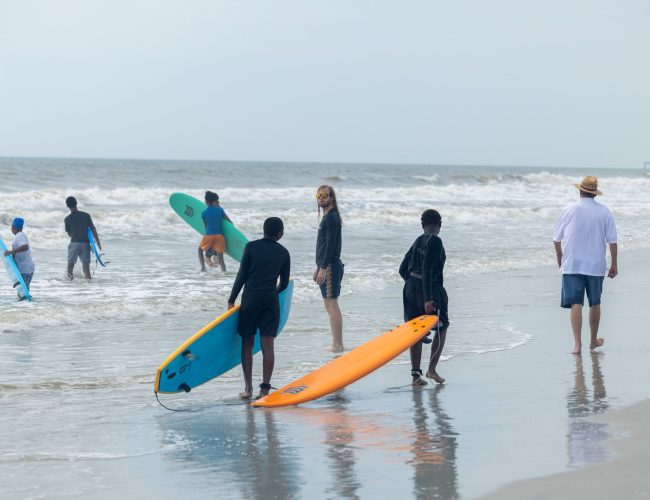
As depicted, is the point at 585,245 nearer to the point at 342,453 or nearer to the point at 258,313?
the point at 258,313

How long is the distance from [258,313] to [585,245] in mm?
2907

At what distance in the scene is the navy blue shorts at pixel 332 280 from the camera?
8.53 meters

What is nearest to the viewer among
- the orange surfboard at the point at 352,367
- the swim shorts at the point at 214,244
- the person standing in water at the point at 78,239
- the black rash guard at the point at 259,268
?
the orange surfboard at the point at 352,367

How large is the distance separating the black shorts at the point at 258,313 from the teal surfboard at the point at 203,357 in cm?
9

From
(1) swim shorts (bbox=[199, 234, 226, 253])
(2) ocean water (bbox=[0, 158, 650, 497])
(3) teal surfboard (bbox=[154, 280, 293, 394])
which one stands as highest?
(1) swim shorts (bbox=[199, 234, 226, 253])

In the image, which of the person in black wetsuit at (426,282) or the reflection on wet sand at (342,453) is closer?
the reflection on wet sand at (342,453)

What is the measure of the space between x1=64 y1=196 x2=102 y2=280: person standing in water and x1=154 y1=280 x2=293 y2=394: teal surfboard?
804 cm

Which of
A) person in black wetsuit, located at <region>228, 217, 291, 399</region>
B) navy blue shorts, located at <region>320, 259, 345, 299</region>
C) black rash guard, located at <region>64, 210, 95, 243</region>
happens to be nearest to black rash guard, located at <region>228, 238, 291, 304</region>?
person in black wetsuit, located at <region>228, 217, 291, 399</region>

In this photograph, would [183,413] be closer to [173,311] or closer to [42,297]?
[173,311]

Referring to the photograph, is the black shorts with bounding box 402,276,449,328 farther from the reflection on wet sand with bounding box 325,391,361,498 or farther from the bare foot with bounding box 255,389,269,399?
the bare foot with bounding box 255,389,269,399

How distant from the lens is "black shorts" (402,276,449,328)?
690 cm

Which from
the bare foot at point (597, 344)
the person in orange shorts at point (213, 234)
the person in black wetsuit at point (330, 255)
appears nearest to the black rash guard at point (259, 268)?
the person in black wetsuit at point (330, 255)

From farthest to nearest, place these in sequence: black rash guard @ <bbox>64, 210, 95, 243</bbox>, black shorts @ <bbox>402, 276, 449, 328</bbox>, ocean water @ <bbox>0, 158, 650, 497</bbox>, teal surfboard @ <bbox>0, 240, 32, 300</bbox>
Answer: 1. black rash guard @ <bbox>64, 210, 95, 243</bbox>
2. teal surfboard @ <bbox>0, 240, 32, 300</bbox>
3. black shorts @ <bbox>402, 276, 449, 328</bbox>
4. ocean water @ <bbox>0, 158, 650, 497</bbox>

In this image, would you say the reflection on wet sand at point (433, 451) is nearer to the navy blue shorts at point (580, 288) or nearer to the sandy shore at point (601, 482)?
the sandy shore at point (601, 482)
